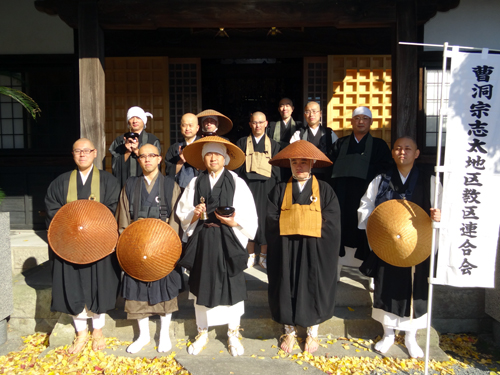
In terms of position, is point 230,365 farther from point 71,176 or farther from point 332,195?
point 71,176

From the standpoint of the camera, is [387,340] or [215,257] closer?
A: [215,257]

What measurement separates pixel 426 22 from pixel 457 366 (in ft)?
15.9

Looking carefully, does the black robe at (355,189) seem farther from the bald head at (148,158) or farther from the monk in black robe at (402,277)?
A: the bald head at (148,158)

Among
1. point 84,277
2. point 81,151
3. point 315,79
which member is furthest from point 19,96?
point 315,79

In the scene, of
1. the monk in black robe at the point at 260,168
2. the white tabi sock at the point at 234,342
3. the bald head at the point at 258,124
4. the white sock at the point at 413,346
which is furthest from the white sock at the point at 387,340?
the bald head at the point at 258,124

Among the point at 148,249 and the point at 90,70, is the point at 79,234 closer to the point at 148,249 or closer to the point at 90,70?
the point at 148,249

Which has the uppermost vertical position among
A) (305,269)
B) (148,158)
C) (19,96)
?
(19,96)

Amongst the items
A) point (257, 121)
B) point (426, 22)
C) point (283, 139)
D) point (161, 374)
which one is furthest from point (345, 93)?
point (161, 374)

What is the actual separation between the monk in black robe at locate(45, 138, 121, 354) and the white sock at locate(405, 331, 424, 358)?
2.81 m

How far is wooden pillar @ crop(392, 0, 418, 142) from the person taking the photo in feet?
15.6

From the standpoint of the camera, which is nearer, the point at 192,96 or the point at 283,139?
the point at 283,139

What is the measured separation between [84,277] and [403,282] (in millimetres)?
2986

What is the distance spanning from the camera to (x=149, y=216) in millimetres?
3666

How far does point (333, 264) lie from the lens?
365 cm
